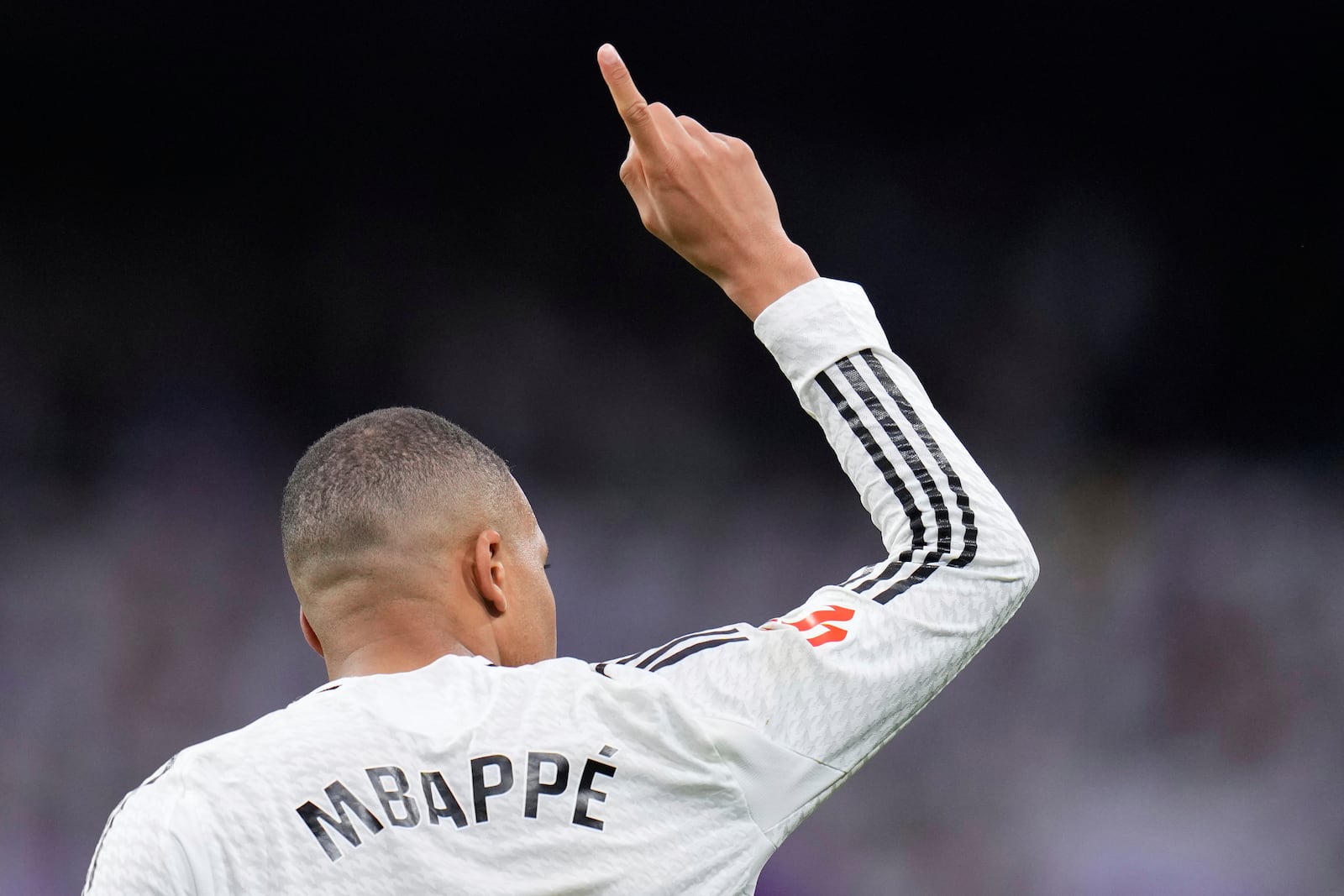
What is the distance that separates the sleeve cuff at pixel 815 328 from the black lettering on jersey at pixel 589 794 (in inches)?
12.6

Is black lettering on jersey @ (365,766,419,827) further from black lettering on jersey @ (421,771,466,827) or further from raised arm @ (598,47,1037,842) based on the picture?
raised arm @ (598,47,1037,842)

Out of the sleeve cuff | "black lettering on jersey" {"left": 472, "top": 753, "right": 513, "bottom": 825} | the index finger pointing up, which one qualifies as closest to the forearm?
the sleeve cuff

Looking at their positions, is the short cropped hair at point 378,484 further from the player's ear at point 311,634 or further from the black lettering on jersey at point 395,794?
the black lettering on jersey at point 395,794

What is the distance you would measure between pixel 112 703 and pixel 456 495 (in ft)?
17.4

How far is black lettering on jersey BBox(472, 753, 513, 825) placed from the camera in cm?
89

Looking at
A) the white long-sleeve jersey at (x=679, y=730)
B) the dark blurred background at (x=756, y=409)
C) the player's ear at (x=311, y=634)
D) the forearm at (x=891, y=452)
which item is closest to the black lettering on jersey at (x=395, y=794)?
the white long-sleeve jersey at (x=679, y=730)

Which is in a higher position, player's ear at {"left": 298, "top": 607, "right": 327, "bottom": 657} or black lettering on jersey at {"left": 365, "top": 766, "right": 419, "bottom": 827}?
player's ear at {"left": 298, "top": 607, "right": 327, "bottom": 657}

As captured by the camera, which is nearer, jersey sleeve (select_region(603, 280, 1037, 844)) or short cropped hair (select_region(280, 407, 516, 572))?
jersey sleeve (select_region(603, 280, 1037, 844))

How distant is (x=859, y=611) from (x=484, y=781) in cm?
30

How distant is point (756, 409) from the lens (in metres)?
6.00

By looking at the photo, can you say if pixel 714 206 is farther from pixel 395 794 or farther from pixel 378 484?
pixel 395 794

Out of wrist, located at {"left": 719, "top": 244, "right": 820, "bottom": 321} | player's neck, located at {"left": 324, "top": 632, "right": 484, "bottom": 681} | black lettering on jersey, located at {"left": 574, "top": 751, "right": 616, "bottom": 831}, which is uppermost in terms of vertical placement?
wrist, located at {"left": 719, "top": 244, "right": 820, "bottom": 321}

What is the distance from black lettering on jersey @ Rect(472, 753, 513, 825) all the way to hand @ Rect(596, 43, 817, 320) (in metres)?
0.38

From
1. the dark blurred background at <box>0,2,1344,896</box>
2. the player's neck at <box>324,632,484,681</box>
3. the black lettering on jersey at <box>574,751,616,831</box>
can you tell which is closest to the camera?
the black lettering on jersey at <box>574,751,616,831</box>
